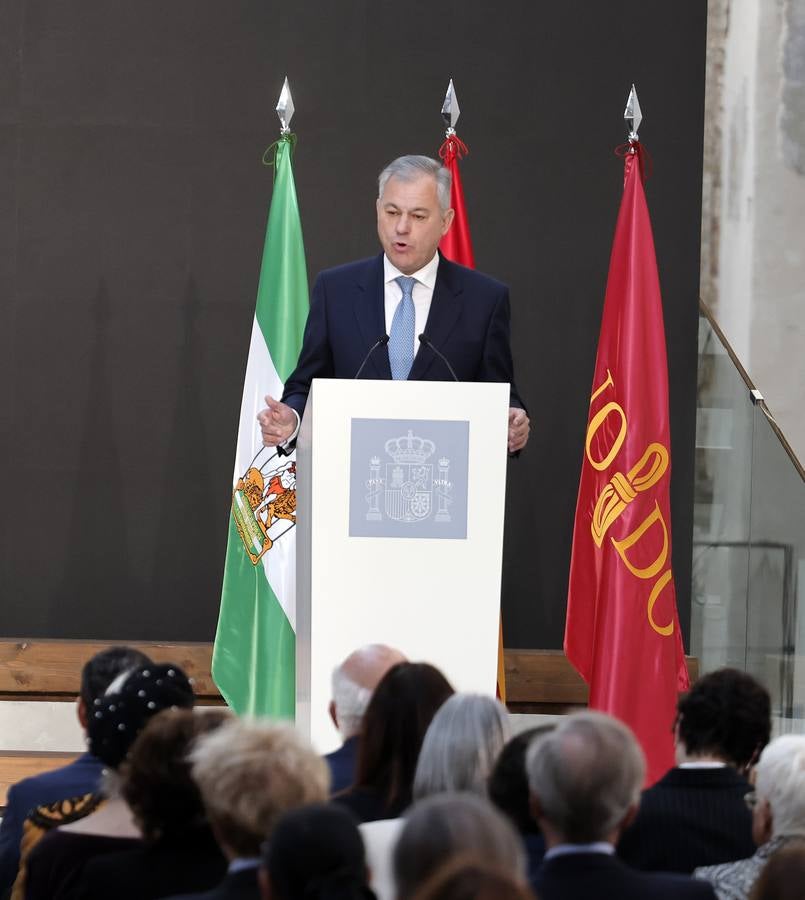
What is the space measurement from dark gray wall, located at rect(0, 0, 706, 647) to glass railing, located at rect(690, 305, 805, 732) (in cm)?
15

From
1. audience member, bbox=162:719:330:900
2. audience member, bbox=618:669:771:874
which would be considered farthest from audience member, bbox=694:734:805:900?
audience member, bbox=162:719:330:900

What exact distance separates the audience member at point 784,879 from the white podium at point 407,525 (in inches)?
62.0

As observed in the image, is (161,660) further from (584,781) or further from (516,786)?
(584,781)

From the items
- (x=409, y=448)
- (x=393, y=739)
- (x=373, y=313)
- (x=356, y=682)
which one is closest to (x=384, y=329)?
(x=373, y=313)

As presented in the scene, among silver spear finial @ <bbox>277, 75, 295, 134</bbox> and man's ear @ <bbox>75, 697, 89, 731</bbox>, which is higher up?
silver spear finial @ <bbox>277, 75, 295, 134</bbox>

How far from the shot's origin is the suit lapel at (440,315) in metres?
3.54

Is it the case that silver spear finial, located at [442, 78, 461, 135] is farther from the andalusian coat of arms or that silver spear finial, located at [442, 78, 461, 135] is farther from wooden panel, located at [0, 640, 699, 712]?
wooden panel, located at [0, 640, 699, 712]

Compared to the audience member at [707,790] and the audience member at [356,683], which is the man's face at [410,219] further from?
the audience member at [707,790]

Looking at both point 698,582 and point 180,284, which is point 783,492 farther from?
point 180,284

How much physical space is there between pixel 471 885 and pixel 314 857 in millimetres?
343

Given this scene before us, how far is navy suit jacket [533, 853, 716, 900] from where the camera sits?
→ 1916 mm

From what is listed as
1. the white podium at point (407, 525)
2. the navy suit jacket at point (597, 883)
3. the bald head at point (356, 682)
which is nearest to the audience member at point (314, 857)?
the navy suit jacket at point (597, 883)

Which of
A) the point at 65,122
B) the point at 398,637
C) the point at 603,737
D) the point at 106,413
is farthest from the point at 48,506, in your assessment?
the point at 603,737

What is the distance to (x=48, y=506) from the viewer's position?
5.87m
